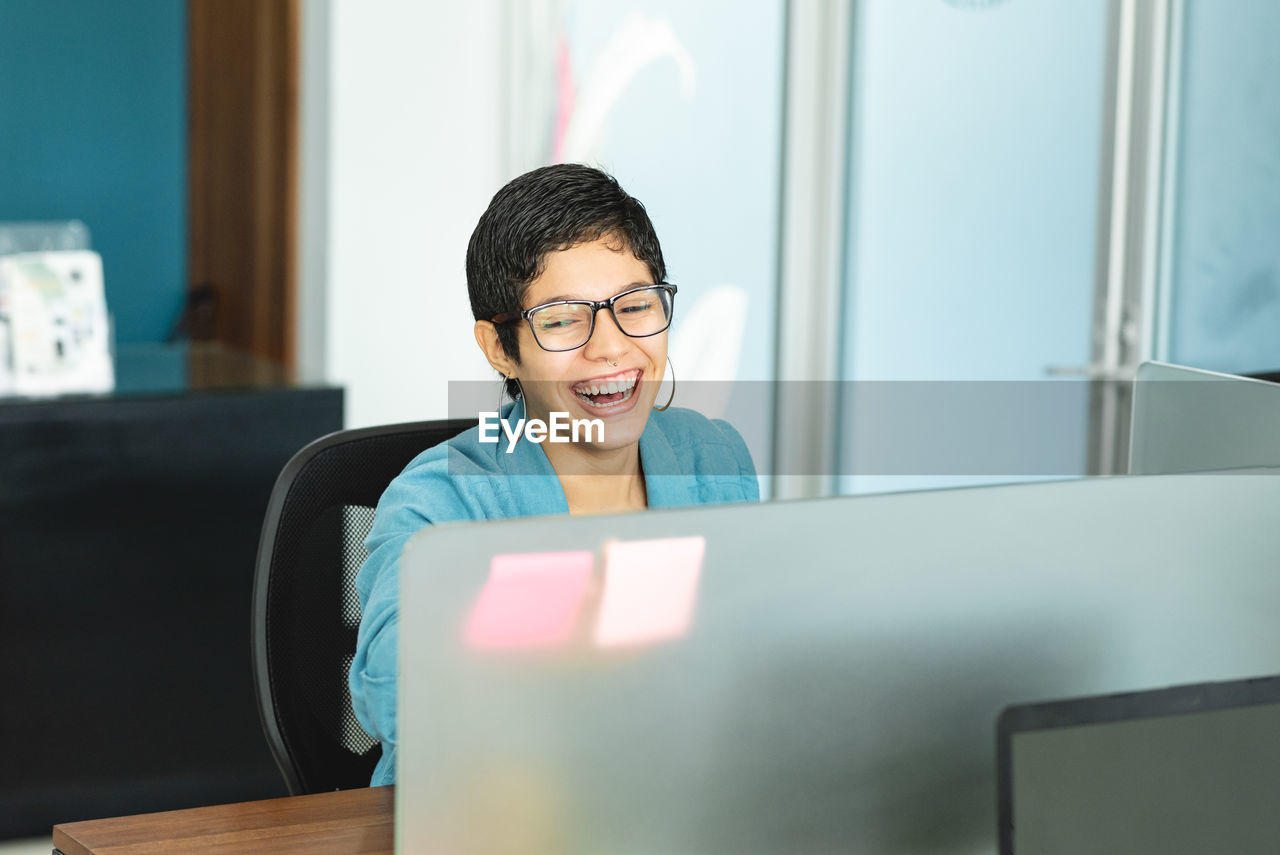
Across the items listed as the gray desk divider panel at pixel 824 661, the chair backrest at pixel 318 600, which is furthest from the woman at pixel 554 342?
the gray desk divider panel at pixel 824 661

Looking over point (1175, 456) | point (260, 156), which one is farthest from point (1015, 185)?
point (260, 156)

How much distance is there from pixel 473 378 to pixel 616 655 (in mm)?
2932

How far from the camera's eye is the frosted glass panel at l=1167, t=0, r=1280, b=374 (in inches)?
95.0

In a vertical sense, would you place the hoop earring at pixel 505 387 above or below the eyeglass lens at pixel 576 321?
below

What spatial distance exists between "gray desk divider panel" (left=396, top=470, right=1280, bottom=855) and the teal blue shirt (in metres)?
0.18

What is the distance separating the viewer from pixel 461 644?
662 millimetres

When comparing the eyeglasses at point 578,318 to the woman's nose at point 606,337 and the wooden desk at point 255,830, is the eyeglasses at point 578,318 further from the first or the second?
the wooden desk at point 255,830

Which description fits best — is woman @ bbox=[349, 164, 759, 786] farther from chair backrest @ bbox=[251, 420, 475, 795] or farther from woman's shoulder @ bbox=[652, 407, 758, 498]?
chair backrest @ bbox=[251, 420, 475, 795]

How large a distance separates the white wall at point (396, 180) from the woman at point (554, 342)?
2.39 m

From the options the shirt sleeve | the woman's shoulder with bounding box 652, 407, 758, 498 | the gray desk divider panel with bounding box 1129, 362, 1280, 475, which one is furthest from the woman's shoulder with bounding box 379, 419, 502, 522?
the gray desk divider panel with bounding box 1129, 362, 1280, 475

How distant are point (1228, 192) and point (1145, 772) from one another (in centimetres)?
207

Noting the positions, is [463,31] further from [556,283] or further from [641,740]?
[641,740]

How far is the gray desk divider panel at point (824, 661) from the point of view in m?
0.68

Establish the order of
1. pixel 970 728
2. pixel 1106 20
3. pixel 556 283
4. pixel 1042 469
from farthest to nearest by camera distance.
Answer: pixel 1042 469, pixel 1106 20, pixel 556 283, pixel 970 728
